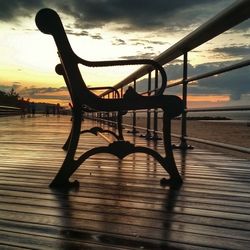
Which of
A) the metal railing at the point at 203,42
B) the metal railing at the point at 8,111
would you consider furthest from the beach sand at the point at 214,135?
the metal railing at the point at 8,111

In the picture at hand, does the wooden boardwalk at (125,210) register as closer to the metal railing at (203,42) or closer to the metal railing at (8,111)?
the metal railing at (203,42)

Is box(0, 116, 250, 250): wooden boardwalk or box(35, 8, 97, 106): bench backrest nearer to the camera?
box(0, 116, 250, 250): wooden boardwalk

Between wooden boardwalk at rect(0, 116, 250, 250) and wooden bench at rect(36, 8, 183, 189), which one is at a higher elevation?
wooden bench at rect(36, 8, 183, 189)

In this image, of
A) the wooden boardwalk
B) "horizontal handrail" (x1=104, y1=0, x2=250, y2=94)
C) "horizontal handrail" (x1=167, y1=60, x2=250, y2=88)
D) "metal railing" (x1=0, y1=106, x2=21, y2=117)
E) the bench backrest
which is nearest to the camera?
the wooden boardwalk

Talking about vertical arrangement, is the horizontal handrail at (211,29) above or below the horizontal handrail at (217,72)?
above

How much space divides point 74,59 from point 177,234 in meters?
1.19

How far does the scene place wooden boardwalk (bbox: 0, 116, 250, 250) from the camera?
54.5 inches

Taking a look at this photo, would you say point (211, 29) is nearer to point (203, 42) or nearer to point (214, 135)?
point (203, 42)

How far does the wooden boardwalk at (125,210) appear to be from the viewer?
1.38m

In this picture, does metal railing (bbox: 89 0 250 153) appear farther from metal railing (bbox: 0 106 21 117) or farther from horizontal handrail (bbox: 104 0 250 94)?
metal railing (bbox: 0 106 21 117)

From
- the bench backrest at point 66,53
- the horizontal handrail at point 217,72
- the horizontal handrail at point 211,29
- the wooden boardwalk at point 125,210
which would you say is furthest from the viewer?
the horizontal handrail at point 217,72

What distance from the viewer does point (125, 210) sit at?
1.76 metres

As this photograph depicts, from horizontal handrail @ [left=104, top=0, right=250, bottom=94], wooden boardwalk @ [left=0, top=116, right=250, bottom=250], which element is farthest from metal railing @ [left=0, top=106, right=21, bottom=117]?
wooden boardwalk @ [left=0, top=116, right=250, bottom=250]

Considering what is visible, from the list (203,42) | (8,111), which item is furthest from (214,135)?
(203,42)
